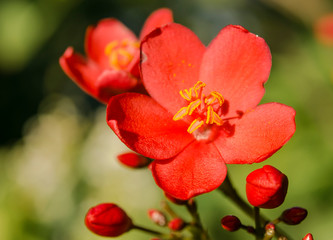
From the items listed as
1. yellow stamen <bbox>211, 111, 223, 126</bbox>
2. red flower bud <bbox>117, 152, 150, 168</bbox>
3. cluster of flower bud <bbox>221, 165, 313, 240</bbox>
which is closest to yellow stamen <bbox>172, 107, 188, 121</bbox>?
yellow stamen <bbox>211, 111, 223, 126</bbox>

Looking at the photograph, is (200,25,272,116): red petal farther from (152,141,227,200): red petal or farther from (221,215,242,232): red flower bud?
(221,215,242,232): red flower bud

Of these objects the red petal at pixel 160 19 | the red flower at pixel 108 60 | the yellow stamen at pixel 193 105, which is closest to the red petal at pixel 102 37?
the red flower at pixel 108 60

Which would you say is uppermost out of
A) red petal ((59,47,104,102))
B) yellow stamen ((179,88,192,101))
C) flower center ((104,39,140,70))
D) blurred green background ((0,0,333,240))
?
yellow stamen ((179,88,192,101))

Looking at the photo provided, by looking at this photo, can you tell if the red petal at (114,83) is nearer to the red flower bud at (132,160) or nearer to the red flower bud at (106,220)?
the red flower bud at (132,160)

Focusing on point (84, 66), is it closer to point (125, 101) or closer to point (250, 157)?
point (125, 101)

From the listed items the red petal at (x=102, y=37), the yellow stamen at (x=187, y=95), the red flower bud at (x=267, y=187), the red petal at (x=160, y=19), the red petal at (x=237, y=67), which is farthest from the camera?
the red petal at (x=102, y=37)

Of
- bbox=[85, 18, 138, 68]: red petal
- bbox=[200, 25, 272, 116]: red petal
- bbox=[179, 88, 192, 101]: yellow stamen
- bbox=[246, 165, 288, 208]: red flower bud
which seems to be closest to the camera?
bbox=[246, 165, 288, 208]: red flower bud

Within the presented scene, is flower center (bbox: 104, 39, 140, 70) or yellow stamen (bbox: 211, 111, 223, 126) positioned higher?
yellow stamen (bbox: 211, 111, 223, 126)

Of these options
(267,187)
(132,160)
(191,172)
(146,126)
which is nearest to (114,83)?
(146,126)
